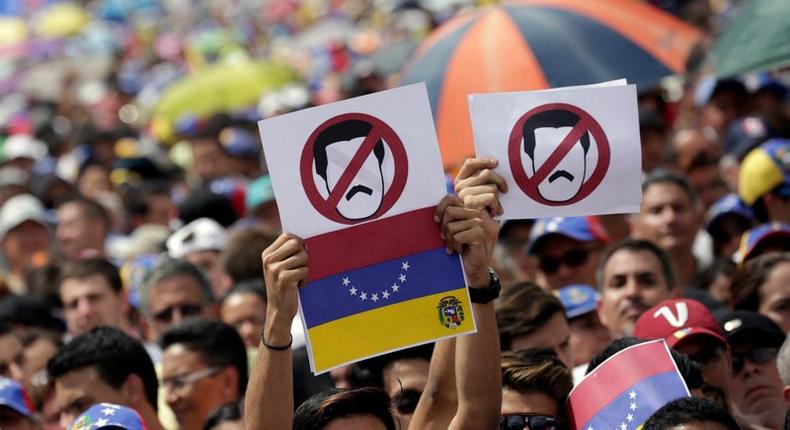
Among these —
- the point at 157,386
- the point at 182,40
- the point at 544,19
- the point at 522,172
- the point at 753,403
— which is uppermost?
the point at 182,40

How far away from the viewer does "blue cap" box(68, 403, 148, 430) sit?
537 cm

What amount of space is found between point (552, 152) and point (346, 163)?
2.39ft

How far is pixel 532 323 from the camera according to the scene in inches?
248

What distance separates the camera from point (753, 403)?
6.17 meters

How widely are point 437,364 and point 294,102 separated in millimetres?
9287

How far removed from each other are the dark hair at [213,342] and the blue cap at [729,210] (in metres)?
3.11

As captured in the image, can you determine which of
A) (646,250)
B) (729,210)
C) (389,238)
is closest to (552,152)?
(389,238)

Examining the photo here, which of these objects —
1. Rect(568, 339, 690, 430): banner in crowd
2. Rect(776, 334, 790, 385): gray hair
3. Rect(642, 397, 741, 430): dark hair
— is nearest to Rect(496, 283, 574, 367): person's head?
Rect(776, 334, 790, 385): gray hair

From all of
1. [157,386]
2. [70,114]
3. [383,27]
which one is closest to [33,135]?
[70,114]

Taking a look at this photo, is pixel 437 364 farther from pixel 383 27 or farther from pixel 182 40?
pixel 182 40

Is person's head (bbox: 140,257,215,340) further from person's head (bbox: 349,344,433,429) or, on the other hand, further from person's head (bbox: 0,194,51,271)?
person's head (bbox: 0,194,51,271)

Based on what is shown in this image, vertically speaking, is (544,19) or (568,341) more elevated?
(544,19)

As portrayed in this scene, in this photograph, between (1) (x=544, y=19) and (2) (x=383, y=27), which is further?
(2) (x=383, y=27)

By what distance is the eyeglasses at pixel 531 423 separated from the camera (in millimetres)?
5074
